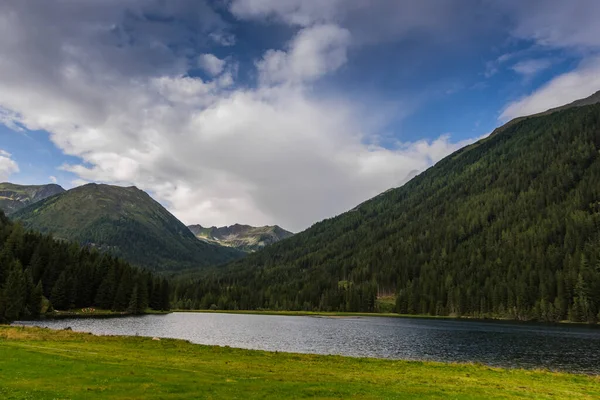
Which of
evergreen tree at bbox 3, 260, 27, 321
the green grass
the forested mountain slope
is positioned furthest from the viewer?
the forested mountain slope

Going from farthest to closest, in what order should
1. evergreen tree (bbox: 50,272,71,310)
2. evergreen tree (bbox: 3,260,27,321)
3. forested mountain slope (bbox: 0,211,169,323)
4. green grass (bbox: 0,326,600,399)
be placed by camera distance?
1. forested mountain slope (bbox: 0,211,169,323)
2. evergreen tree (bbox: 50,272,71,310)
3. evergreen tree (bbox: 3,260,27,321)
4. green grass (bbox: 0,326,600,399)

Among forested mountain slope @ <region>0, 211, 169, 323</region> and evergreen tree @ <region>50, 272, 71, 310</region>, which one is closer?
evergreen tree @ <region>50, 272, 71, 310</region>

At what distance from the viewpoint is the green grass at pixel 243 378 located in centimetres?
2628

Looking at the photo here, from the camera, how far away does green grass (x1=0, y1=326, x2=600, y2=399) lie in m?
26.3

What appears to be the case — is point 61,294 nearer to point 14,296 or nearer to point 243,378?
point 14,296

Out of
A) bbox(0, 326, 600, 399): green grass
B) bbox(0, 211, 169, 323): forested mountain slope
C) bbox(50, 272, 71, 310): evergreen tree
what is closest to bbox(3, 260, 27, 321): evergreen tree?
bbox(0, 211, 169, 323): forested mountain slope

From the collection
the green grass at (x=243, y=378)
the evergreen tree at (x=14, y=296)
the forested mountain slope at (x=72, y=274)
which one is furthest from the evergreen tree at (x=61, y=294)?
the green grass at (x=243, y=378)

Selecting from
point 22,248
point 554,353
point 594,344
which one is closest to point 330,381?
point 554,353

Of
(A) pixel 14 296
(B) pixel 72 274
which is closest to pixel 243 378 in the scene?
(A) pixel 14 296

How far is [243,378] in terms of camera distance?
33844mm

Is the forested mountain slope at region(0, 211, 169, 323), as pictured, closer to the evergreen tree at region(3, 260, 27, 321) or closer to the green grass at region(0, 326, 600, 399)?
the evergreen tree at region(3, 260, 27, 321)

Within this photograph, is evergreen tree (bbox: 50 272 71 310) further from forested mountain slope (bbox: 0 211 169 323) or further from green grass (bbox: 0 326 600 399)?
green grass (bbox: 0 326 600 399)

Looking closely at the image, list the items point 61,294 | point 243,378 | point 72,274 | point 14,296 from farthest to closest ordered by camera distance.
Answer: point 72,274
point 61,294
point 14,296
point 243,378

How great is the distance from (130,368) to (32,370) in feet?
24.1
